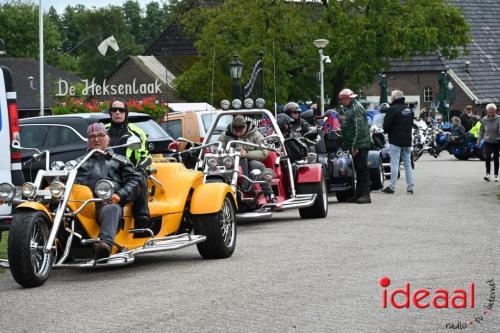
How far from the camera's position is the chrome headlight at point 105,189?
11477mm

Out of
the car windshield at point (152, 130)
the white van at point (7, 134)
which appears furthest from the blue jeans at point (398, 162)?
the white van at point (7, 134)

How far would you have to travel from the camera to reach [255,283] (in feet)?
34.7

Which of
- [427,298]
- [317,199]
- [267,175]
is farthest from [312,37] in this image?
[427,298]

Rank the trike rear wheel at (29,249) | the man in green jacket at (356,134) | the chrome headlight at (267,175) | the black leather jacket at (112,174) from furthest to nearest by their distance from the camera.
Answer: the man in green jacket at (356,134) → the chrome headlight at (267,175) → the black leather jacket at (112,174) → the trike rear wheel at (29,249)

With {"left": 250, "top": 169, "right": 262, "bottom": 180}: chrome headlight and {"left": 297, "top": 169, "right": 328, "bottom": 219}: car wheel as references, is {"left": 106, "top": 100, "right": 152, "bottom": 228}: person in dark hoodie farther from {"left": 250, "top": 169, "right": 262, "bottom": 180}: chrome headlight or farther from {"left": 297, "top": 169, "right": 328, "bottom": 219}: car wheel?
{"left": 297, "top": 169, "right": 328, "bottom": 219}: car wheel

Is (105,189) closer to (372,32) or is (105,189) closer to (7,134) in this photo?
(7,134)

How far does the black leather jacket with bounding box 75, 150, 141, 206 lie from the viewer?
38.7 ft

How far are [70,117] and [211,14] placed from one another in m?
37.2

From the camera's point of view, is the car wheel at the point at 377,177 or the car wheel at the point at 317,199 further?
the car wheel at the point at 377,177

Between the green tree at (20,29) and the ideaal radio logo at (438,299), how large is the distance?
308ft

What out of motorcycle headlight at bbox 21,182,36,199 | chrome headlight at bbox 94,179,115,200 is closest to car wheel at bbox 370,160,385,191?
chrome headlight at bbox 94,179,115,200

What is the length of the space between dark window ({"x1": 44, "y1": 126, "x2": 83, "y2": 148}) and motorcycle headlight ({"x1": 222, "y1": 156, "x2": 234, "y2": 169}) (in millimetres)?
4076

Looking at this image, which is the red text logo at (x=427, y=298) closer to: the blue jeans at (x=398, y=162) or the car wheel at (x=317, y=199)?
the car wheel at (x=317, y=199)

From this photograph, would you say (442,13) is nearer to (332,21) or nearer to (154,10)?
(332,21)
